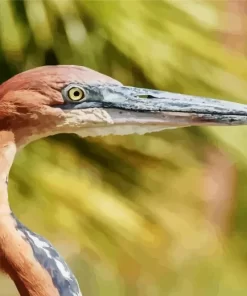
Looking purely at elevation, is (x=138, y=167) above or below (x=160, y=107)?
below

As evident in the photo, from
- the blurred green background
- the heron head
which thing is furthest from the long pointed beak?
the blurred green background

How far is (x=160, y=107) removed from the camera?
2.31 feet

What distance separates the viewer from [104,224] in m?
0.90

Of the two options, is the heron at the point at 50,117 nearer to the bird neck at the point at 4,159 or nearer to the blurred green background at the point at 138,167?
the bird neck at the point at 4,159

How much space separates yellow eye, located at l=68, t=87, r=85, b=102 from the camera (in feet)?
2.21

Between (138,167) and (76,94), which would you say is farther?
(138,167)

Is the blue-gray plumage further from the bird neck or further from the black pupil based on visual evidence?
the black pupil

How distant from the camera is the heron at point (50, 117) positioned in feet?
2.18

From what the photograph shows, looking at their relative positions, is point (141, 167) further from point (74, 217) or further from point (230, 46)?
point (230, 46)

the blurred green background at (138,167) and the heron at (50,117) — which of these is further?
the blurred green background at (138,167)

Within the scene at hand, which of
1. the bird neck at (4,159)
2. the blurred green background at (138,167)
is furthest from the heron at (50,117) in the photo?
the blurred green background at (138,167)

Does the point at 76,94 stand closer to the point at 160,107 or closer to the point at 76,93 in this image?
the point at 76,93

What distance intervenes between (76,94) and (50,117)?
5 cm

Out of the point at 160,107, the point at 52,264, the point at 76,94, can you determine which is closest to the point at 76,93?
the point at 76,94
